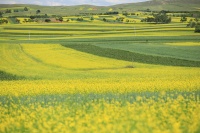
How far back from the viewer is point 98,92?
1927 centimetres

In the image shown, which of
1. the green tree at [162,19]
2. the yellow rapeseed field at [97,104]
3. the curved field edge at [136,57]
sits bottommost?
the curved field edge at [136,57]

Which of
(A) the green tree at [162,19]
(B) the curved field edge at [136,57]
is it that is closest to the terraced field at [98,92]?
(B) the curved field edge at [136,57]

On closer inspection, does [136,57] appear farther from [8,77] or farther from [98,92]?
[98,92]

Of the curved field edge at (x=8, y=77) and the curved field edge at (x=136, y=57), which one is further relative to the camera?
the curved field edge at (x=136, y=57)

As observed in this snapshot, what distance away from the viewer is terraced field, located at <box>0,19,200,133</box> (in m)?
11.5

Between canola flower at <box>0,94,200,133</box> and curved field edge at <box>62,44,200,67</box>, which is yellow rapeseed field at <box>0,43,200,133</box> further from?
curved field edge at <box>62,44,200,67</box>

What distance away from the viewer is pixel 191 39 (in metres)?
59.5

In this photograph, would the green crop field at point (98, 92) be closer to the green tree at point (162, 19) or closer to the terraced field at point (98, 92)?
the terraced field at point (98, 92)

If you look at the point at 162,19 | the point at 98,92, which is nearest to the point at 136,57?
the point at 98,92

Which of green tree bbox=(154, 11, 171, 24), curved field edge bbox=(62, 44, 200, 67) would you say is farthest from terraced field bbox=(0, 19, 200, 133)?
green tree bbox=(154, 11, 171, 24)

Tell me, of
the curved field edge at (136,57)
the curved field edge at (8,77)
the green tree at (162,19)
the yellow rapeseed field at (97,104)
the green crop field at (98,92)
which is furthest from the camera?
the green tree at (162,19)

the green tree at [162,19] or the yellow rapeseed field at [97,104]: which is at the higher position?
the yellow rapeseed field at [97,104]

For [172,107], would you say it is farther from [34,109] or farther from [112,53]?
[112,53]

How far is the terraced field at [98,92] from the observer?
1147 centimetres
